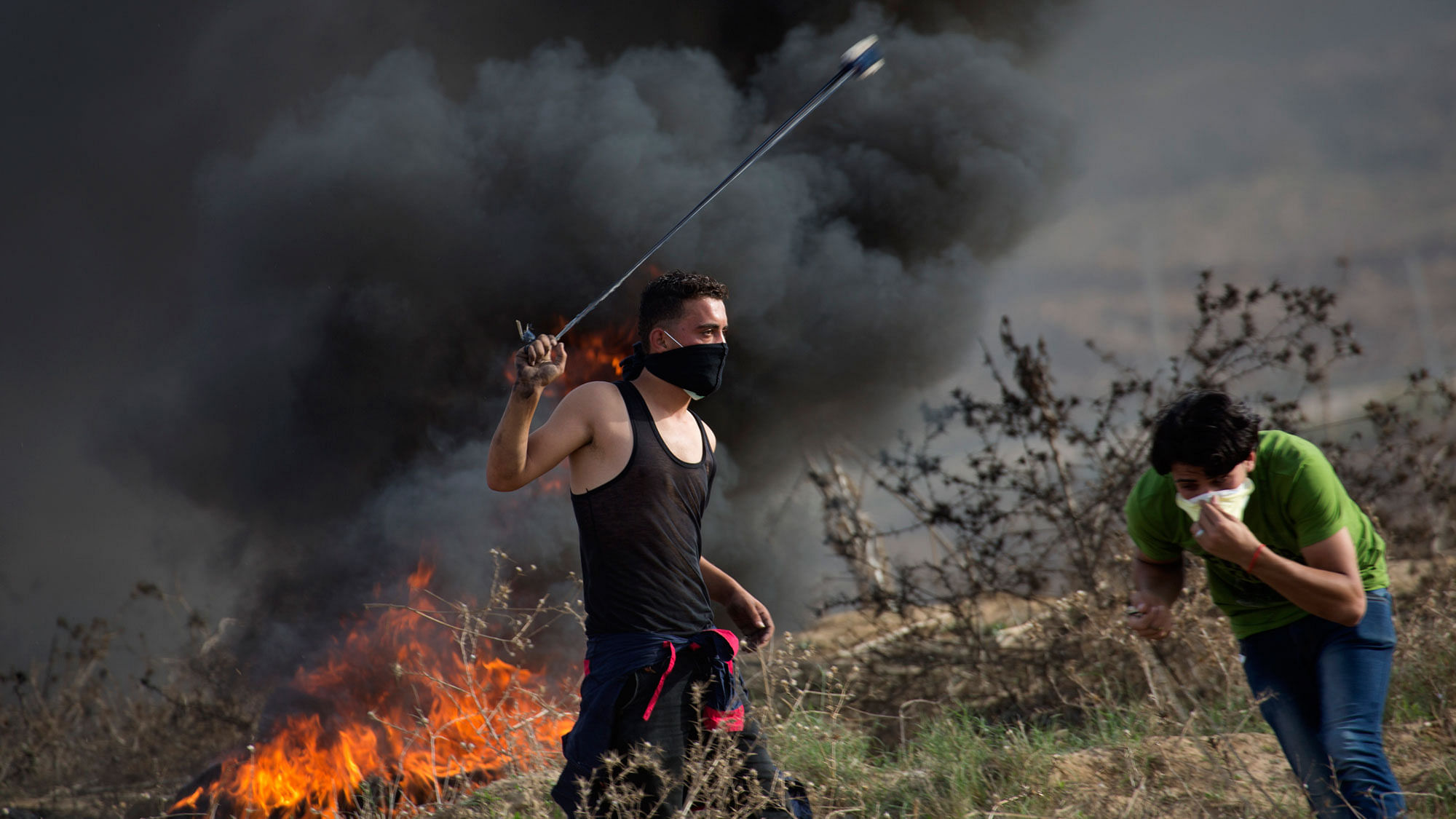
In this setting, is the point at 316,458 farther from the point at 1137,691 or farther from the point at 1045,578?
the point at 1137,691

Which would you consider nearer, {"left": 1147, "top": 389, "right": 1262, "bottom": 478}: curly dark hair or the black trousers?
the black trousers

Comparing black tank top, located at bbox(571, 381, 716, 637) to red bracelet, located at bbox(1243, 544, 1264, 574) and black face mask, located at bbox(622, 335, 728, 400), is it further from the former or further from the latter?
red bracelet, located at bbox(1243, 544, 1264, 574)

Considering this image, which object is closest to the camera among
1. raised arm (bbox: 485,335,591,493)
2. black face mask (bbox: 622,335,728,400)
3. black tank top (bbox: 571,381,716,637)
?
raised arm (bbox: 485,335,591,493)

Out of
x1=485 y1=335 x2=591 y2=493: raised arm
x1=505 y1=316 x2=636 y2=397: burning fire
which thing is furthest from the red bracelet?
x1=505 y1=316 x2=636 y2=397: burning fire

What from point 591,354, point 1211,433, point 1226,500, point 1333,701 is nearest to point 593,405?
point 1211,433

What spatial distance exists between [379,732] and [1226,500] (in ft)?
13.9

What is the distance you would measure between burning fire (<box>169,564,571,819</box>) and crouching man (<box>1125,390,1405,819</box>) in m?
2.72

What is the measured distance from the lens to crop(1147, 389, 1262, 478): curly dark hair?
259 centimetres

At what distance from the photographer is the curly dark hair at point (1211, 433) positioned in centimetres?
259

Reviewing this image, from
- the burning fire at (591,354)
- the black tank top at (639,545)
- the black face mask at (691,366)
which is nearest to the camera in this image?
the black tank top at (639,545)

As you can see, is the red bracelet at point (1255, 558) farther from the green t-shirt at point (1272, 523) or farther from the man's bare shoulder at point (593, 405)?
the man's bare shoulder at point (593, 405)

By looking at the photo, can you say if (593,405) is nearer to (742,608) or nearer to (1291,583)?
(742,608)

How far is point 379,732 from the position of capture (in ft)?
16.4

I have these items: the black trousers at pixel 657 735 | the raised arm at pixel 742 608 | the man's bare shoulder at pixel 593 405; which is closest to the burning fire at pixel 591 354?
the raised arm at pixel 742 608
